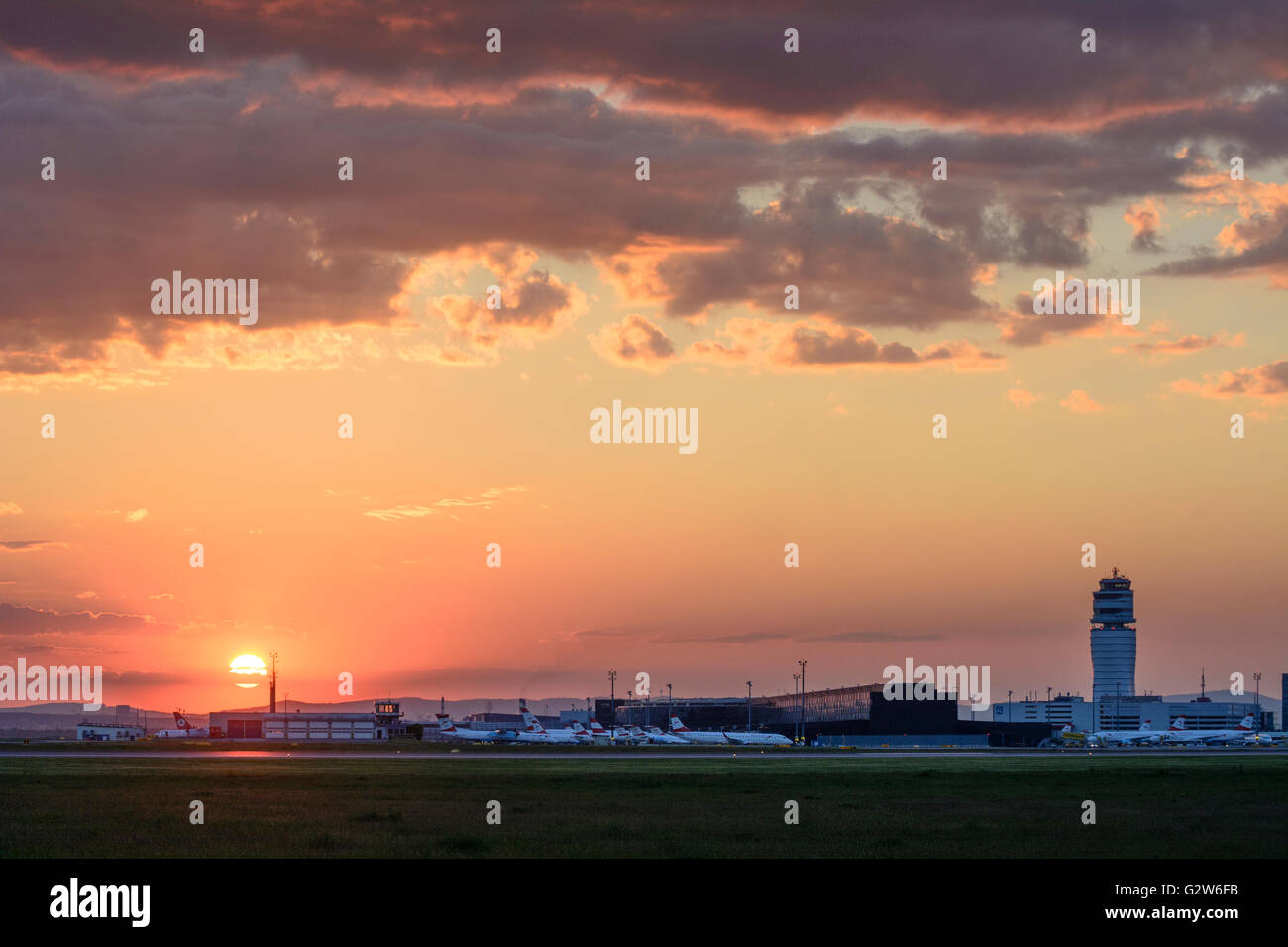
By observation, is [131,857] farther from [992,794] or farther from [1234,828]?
[992,794]

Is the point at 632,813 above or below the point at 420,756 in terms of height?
above

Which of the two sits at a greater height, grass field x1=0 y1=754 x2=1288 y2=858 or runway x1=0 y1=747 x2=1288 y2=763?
grass field x1=0 y1=754 x2=1288 y2=858

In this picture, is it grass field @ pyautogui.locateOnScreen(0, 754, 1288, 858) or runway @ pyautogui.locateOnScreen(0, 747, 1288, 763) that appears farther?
runway @ pyautogui.locateOnScreen(0, 747, 1288, 763)

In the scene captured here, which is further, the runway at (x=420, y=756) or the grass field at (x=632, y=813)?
the runway at (x=420, y=756)

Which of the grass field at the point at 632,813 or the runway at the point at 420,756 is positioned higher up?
the grass field at the point at 632,813

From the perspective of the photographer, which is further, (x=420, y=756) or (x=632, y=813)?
(x=420, y=756)
